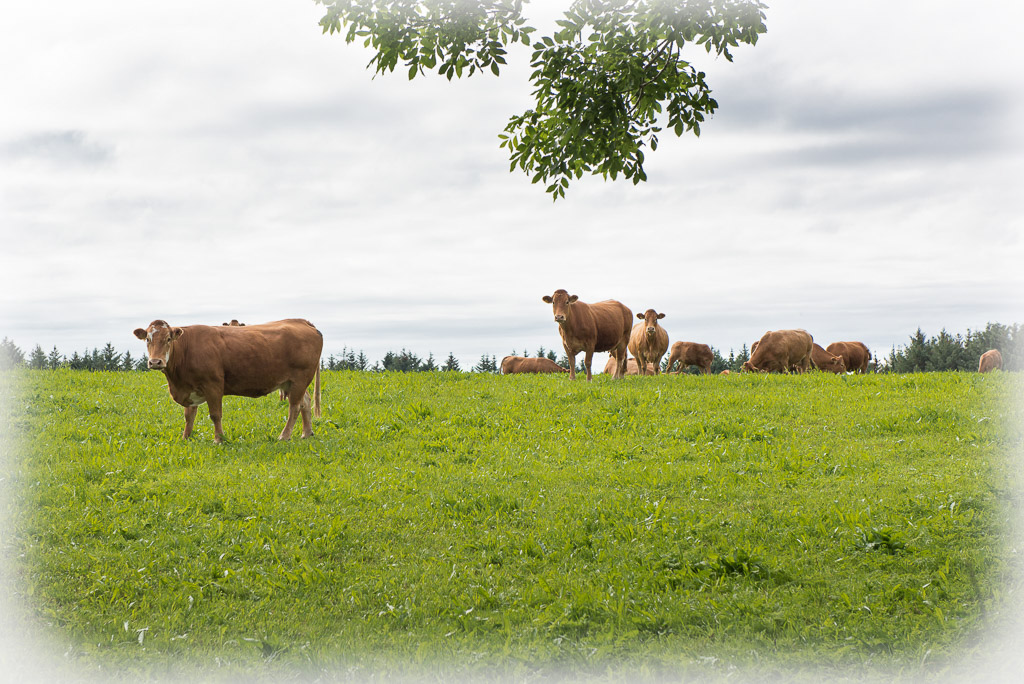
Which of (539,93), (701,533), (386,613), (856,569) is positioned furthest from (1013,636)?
(539,93)

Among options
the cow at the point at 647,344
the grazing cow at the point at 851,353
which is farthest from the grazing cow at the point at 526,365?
the grazing cow at the point at 851,353

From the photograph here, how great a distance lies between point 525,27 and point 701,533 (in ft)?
25.7

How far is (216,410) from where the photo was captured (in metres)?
15.0

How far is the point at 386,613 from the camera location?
8789mm

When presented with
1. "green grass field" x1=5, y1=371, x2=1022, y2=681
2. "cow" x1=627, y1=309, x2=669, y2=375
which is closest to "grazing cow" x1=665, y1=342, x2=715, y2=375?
"cow" x1=627, y1=309, x2=669, y2=375

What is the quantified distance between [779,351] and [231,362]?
85.5 ft

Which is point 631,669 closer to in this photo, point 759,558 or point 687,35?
point 759,558

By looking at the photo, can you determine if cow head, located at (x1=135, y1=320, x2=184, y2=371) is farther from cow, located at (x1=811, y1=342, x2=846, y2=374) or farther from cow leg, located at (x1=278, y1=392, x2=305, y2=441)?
cow, located at (x1=811, y1=342, x2=846, y2=374)

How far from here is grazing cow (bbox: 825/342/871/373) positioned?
45.5m

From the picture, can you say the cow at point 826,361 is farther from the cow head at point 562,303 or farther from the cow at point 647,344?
the cow head at point 562,303

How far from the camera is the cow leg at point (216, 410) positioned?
1494 centimetres

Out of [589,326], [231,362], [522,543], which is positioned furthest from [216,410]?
[589,326]

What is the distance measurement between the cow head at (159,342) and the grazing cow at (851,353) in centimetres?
4013

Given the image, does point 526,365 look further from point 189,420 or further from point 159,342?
point 159,342
